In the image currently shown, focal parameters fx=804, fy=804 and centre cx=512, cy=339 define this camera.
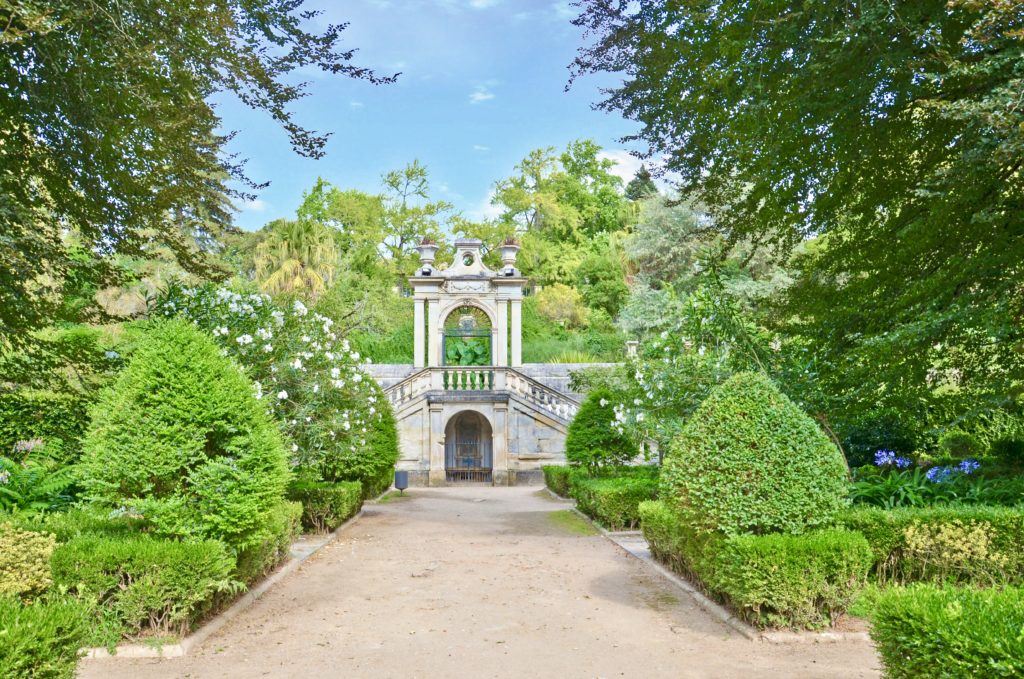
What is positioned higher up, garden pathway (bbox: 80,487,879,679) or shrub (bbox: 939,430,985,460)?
shrub (bbox: 939,430,985,460)

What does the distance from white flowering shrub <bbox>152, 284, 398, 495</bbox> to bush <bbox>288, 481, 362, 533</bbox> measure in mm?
347

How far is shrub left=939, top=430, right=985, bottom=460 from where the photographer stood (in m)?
15.7

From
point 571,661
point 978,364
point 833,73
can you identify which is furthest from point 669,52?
point 571,661

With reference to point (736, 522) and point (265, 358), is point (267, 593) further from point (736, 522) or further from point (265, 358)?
point (736, 522)

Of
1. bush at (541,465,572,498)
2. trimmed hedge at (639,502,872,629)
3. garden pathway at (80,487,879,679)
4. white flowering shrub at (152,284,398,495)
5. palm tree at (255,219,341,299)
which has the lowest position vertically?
garden pathway at (80,487,879,679)

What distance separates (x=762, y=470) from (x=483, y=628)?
2826mm

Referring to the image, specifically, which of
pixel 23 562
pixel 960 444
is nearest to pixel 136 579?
pixel 23 562

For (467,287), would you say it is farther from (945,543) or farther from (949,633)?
(949,633)

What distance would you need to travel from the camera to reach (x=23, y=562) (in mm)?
6289

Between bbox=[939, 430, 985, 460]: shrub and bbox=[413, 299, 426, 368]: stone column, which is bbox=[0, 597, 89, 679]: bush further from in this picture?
bbox=[413, 299, 426, 368]: stone column

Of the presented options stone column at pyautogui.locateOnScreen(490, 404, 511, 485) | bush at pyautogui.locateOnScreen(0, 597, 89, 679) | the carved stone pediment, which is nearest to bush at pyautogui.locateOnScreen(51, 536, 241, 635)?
bush at pyautogui.locateOnScreen(0, 597, 89, 679)

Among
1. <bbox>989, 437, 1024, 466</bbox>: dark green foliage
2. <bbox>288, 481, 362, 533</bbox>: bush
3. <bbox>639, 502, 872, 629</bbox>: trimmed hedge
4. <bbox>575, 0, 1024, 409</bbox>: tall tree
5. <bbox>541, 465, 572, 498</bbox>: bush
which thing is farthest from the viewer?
<bbox>541, 465, 572, 498</bbox>: bush

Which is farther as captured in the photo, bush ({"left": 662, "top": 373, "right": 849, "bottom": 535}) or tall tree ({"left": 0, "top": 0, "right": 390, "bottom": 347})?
tall tree ({"left": 0, "top": 0, "right": 390, "bottom": 347})

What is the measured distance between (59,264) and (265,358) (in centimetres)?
291
